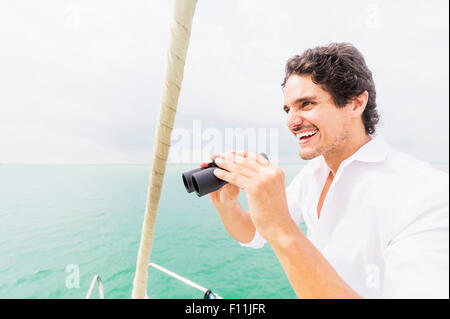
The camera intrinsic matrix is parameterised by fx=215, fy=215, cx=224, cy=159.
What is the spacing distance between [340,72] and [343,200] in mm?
548

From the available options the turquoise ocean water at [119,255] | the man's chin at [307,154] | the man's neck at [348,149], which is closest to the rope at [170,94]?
the man's chin at [307,154]

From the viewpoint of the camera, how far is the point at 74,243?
11.5 metres

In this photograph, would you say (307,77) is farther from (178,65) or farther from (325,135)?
(178,65)

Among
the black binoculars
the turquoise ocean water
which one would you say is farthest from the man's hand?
the turquoise ocean water

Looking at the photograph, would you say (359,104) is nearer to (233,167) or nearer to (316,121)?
(316,121)

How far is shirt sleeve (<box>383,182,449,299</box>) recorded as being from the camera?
441 mm

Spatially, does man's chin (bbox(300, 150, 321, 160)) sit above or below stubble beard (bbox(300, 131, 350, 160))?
below

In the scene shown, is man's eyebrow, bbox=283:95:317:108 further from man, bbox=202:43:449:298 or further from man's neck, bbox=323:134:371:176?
man's neck, bbox=323:134:371:176

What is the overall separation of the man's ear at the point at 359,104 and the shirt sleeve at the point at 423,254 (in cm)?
48

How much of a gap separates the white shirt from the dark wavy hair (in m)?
0.23

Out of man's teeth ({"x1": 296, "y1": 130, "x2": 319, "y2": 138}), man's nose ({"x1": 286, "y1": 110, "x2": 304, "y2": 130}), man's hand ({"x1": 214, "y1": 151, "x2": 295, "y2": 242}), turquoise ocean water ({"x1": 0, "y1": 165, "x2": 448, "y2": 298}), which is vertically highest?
man's nose ({"x1": 286, "y1": 110, "x2": 304, "y2": 130})

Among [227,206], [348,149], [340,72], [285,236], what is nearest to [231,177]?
[285,236]
